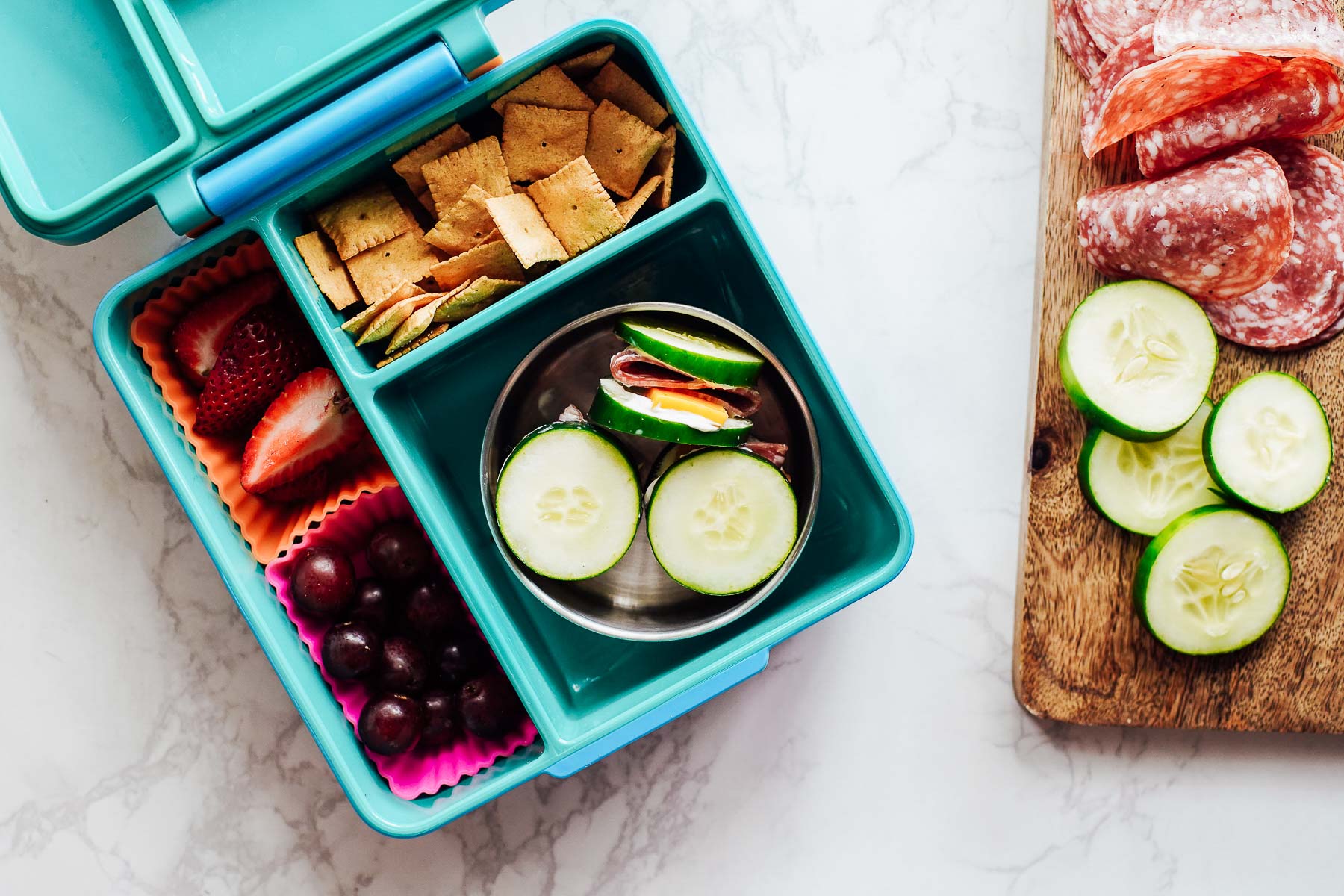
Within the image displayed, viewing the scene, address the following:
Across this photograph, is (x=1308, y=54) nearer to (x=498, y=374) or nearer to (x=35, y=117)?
(x=498, y=374)

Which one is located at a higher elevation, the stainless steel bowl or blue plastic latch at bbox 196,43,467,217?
blue plastic latch at bbox 196,43,467,217

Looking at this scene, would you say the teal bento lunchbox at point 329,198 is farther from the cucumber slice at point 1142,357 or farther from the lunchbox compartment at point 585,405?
the cucumber slice at point 1142,357

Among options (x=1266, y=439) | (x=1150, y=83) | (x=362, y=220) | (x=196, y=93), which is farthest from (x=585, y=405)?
(x=1266, y=439)

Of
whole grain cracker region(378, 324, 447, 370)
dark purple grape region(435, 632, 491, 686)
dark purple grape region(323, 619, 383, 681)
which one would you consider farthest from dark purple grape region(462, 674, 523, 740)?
whole grain cracker region(378, 324, 447, 370)

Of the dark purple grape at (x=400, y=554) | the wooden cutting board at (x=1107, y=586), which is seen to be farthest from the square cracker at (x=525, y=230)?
the wooden cutting board at (x=1107, y=586)

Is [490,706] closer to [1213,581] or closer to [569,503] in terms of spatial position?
[569,503]

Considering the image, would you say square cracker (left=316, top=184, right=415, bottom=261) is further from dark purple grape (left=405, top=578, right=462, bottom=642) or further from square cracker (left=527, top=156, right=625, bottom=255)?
dark purple grape (left=405, top=578, right=462, bottom=642)
